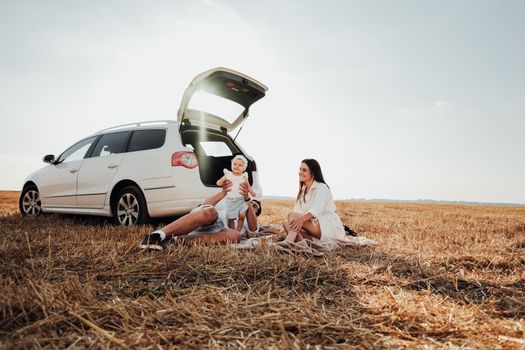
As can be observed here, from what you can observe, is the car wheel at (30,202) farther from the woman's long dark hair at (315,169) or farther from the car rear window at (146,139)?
the woman's long dark hair at (315,169)

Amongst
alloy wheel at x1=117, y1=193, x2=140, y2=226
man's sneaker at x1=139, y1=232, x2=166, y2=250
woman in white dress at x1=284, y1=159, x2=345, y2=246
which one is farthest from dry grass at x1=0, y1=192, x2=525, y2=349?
alloy wheel at x1=117, y1=193, x2=140, y2=226

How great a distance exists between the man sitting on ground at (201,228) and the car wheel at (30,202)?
5.06m

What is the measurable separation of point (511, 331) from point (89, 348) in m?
2.11

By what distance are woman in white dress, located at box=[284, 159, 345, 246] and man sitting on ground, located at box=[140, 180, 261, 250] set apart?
67 cm

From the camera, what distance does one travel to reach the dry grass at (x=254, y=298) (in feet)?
5.71

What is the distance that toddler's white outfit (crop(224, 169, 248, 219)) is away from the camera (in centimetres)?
441

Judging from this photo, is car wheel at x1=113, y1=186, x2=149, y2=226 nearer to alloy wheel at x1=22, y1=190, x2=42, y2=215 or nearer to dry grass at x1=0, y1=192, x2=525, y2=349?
dry grass at x1=0, y1=192, x2=525, y2=349

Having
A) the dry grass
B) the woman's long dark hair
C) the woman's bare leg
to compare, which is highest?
the woman's long dark hair

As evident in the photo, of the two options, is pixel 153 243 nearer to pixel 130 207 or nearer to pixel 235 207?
pixel 235 207

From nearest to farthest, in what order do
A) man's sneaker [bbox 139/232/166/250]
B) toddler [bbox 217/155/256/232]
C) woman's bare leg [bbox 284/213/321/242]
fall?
1. man's sneaker [bbox 139/232/166/250]
2. woman's bare leg [bbox 284/213/321/242]
3. toddler [bbox 217/155/256/232]

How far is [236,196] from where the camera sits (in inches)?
174

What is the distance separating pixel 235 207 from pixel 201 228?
486mm

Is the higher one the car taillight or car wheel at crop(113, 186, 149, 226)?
the car taillight

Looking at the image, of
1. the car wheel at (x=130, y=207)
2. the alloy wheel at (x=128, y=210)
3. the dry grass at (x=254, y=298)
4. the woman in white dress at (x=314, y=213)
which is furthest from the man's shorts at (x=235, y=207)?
the alloy wheel at (x=128, y=210)
